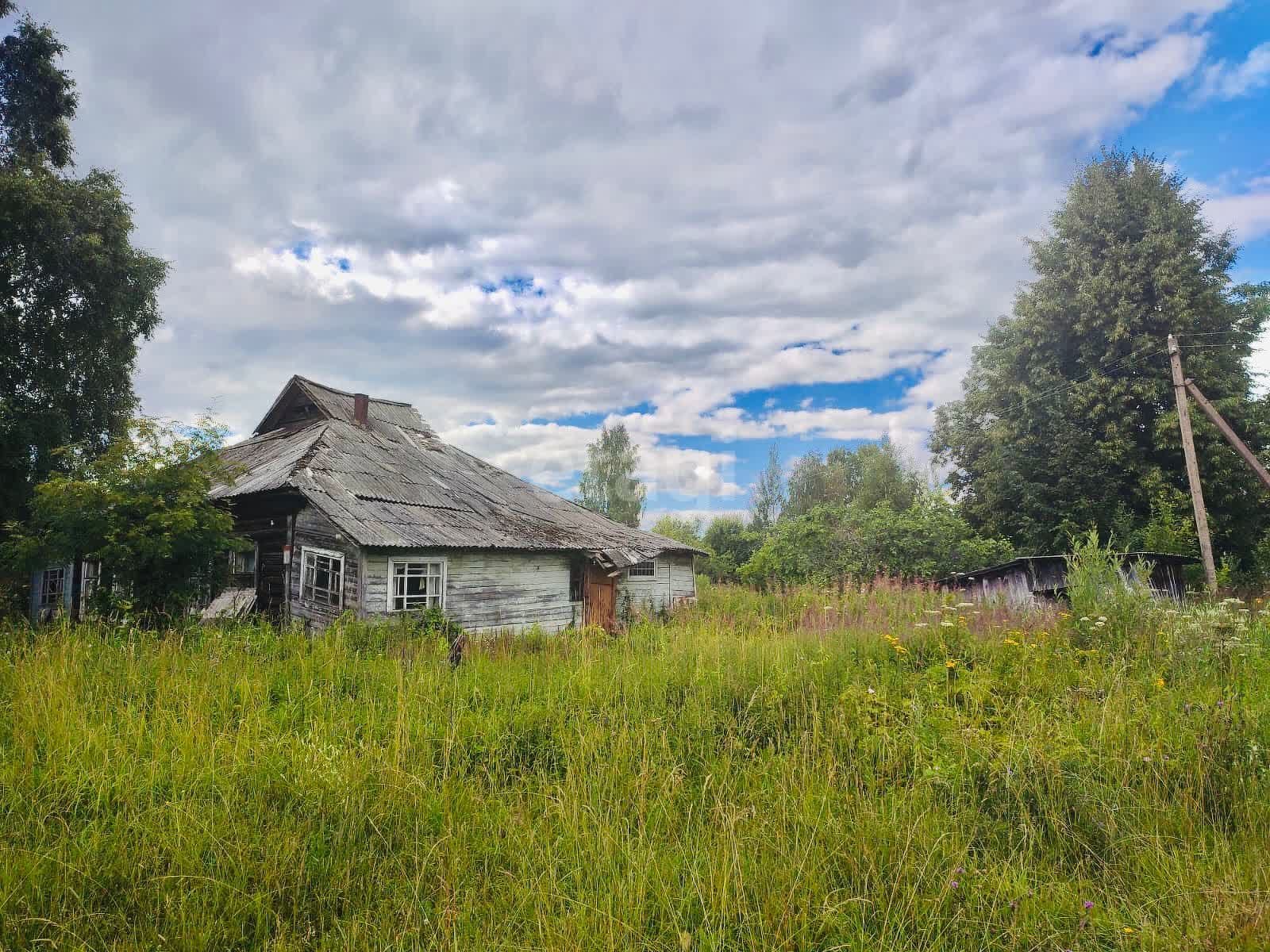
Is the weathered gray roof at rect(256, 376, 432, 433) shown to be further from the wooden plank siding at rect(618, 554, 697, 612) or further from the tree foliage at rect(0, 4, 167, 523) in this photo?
the wooden plank siding at rect(618, 554, 697, 612)

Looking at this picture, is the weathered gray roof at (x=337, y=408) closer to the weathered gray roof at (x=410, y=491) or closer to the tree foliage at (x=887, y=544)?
the weathered gray roof at (x=410, y=491)

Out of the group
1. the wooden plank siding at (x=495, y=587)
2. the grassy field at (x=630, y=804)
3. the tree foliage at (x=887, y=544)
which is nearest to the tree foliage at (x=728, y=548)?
the tree foliage at (x=887, y=544)

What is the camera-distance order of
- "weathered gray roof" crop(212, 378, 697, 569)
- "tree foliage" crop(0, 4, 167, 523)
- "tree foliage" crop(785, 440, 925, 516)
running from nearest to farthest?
"weathered gray roof" crop(212, 378, 697, 569) < "tree foliage" crop(0, 4, 167, 523) < "tree foliage" crop(785, 440, 925, 516)

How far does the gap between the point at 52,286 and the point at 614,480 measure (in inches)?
1196

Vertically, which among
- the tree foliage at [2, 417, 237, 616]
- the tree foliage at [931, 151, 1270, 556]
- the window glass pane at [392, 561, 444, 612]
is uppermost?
the tree foliage at [931, 151, 1270, 556]

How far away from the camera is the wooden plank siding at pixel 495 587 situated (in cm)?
1166

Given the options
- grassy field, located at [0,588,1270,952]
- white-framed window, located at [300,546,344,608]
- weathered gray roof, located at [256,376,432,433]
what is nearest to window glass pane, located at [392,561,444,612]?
white-framed window, located at [300,546,344,608]

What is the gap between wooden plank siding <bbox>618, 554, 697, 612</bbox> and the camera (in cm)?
1950

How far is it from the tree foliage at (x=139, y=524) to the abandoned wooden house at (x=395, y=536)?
134 cm

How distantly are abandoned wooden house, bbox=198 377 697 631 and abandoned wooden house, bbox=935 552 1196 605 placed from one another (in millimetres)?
9052

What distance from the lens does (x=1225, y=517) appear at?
16703 millimetres

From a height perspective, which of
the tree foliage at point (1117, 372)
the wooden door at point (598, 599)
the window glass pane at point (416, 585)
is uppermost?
the tree foliage at point (1117, 372)

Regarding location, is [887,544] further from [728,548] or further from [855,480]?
Result: [855,480]

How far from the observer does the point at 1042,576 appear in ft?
42.2
